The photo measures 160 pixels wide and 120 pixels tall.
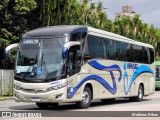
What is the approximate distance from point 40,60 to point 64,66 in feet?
3.37

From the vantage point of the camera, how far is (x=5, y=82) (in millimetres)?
31641

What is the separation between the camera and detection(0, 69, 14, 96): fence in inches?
1236

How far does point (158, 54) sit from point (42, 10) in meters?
38.2

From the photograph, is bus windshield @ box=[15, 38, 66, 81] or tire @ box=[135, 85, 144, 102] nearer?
bus windshield @ box=[15, 38, 66, 81]

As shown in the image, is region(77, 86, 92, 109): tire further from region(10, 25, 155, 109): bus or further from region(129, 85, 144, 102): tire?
region(129, 85, 144, 102): tire

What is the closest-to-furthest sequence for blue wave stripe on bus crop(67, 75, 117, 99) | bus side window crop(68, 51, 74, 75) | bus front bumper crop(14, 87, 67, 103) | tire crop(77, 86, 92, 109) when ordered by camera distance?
bus front bumper crop(14, 87, 67, 103), bus side window crop(68, 51, 74, 75), blue wave stripe on bus crop(67, 75, 117, 99), tire crop(77, 86, 92, 109)

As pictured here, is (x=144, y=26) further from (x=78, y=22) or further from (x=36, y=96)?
(x=36, y=96)

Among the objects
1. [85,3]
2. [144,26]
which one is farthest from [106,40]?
[144,26]

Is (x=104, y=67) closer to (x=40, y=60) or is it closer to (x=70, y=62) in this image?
(x=70, y=62)

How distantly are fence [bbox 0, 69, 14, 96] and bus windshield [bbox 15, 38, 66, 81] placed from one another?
538 inches

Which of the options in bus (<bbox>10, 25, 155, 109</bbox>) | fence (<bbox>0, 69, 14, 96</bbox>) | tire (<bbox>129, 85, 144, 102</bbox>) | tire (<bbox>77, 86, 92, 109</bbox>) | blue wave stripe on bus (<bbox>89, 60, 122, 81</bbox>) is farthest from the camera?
fence (<bbox>0, 69, 14, 96</bbox>)

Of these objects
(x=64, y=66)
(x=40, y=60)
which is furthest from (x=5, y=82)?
(x=64, y=66)

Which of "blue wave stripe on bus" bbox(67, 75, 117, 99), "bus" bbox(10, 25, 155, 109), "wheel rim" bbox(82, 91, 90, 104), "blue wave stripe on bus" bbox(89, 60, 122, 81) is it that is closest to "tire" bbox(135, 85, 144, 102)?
"blue wave stripe on bus" bbox(89, 60, 122, 81)

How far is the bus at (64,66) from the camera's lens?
17156mm
